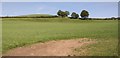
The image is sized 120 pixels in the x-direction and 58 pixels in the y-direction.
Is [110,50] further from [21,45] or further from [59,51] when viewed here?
[21,45]

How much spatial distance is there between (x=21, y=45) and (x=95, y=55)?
262 inches

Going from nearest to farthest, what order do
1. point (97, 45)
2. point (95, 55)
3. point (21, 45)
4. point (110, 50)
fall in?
point (95, 55), point (110, 50), point (97, 45), point (21, 45)

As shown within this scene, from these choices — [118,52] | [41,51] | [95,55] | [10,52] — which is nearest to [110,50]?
[118,52]

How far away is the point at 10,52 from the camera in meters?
17.7

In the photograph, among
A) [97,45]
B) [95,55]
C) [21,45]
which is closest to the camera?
[95,55]

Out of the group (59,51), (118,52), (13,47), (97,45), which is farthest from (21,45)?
(118,52)

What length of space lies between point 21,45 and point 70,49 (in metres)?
4.36

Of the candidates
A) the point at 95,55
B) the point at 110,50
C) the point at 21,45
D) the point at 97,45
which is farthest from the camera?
the point at 21,45

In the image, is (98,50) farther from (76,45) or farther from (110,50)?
(76,45)

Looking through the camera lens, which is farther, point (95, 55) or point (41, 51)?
point (41, 51)

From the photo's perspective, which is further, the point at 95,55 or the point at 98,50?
the point at 98,50

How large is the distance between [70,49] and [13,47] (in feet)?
14.2

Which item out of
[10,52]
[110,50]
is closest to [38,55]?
[10,52]

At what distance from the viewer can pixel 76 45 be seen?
63.7ft
